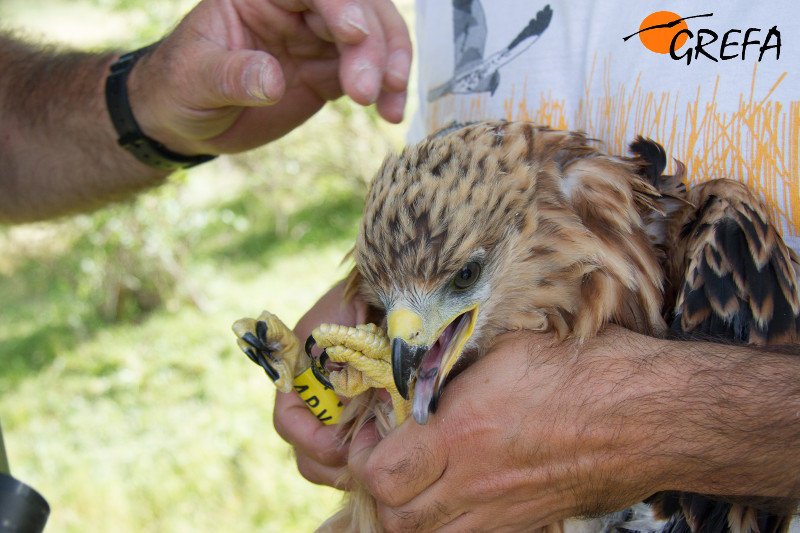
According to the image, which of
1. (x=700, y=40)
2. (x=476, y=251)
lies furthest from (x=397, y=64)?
(x=700, y=40)

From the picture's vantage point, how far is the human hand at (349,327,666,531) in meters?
1.84

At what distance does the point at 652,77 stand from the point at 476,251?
84 cm

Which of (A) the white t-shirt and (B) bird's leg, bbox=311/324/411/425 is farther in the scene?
(B) bird's leg, bbox=311/324/411/425

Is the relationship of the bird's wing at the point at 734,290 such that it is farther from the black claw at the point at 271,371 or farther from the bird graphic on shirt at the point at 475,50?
the black claw at the point at 271,371

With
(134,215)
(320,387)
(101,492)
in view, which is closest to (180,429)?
(101,492)

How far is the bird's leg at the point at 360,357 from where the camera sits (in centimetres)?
209

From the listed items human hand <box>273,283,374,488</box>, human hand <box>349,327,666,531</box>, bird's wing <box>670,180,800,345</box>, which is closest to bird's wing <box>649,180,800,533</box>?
bird's wing <box>670,180,800,345</box>

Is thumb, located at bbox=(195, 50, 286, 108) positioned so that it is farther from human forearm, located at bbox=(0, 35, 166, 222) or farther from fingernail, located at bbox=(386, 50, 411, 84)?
human forearm, located at bbox=(0, 35, 166, 222)

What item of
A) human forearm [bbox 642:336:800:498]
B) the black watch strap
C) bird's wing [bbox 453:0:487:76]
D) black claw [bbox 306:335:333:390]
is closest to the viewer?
human forearm [bbox 642:336:800:498]

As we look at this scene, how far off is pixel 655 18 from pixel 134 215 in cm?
718

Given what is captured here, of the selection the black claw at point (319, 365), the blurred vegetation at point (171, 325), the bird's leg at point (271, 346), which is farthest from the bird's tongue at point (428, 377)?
the blurred vegetation at point (171, 325)

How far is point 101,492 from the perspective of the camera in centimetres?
576

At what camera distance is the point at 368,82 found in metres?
2.42

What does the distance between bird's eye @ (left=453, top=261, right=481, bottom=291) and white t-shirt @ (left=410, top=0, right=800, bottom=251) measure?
0.74 metres
